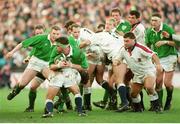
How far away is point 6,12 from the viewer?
86.7 ft

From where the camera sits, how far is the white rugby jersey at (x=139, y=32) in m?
13.9

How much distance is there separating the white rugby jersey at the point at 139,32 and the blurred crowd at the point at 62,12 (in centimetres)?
1108

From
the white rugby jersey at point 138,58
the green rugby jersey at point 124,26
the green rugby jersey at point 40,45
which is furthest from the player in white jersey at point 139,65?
the green rugby jersey at point 40,45

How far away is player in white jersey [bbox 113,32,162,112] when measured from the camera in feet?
42.8

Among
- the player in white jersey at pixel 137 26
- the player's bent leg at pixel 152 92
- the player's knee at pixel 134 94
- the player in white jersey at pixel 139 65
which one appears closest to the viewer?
the player in white jersey at pixel 139 65

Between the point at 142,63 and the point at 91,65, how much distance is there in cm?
151

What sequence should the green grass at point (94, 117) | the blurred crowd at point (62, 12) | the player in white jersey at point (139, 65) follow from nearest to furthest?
the green grass at point (94, 117) < the player in white jersey at point (139, 65) < the blurred crowd at point (62, 12)

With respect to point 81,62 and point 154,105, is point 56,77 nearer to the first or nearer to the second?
point 81,62

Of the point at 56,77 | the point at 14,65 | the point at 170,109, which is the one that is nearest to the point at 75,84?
the point at 56,77

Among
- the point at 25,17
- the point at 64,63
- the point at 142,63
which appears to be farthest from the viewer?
the point at 25,17

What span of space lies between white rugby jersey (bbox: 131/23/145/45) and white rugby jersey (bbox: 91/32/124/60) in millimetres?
380

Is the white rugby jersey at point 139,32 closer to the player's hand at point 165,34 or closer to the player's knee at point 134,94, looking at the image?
the player's hand at point 165,34

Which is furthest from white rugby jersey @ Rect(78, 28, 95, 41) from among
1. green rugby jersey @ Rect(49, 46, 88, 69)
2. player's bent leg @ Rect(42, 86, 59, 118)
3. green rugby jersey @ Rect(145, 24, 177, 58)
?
player's bent leg @ Rect(42, 86, 59, 118)

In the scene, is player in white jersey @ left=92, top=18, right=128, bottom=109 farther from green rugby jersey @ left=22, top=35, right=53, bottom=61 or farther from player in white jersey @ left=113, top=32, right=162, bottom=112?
green rugby jersey @ left=22, top=35, right=53, bottom=61
